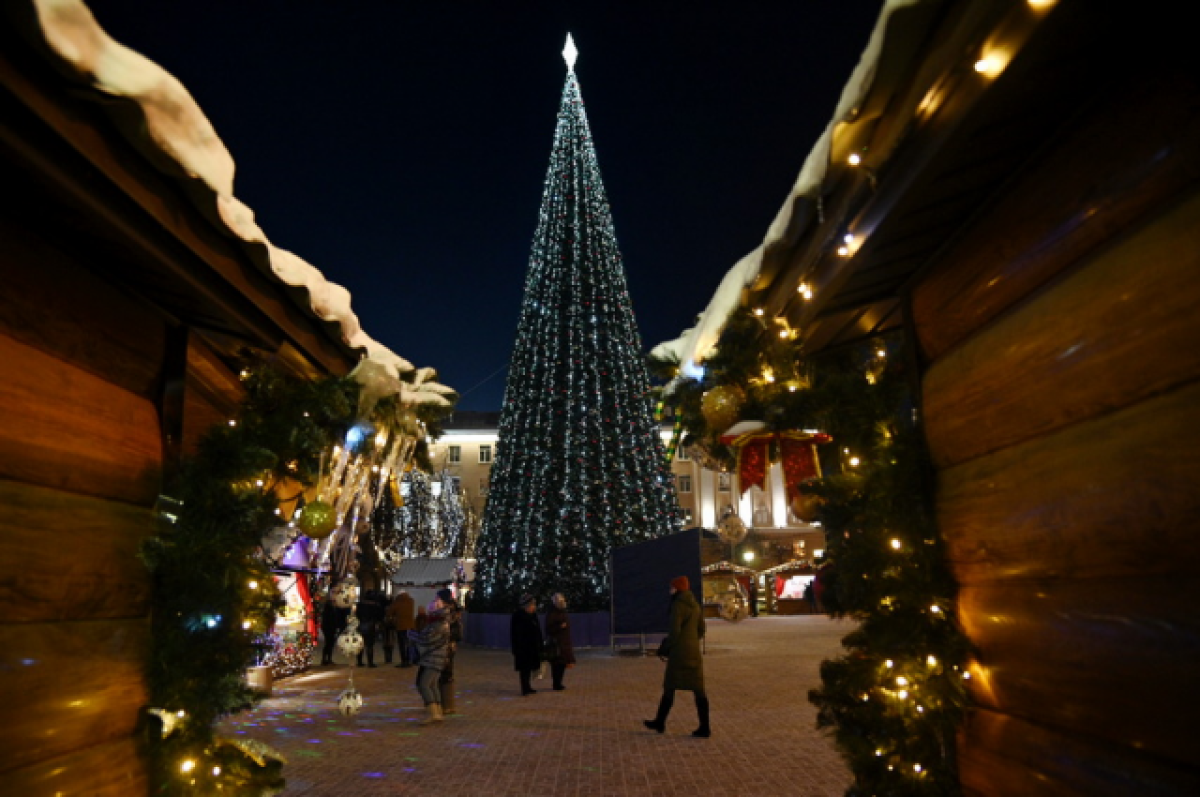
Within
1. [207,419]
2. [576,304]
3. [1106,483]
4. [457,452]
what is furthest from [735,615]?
[457,452]

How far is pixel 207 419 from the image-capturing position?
5609mm

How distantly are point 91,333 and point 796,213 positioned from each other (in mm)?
3423

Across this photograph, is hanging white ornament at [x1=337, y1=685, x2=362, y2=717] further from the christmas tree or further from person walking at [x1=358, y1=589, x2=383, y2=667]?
the christmas tree

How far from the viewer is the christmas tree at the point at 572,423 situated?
22.3m

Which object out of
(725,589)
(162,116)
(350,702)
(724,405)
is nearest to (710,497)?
(725,589)

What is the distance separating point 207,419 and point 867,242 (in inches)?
177

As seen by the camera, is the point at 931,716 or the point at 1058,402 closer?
the point at 1058,402

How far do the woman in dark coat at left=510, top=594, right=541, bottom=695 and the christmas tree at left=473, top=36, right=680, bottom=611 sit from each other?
329 inches

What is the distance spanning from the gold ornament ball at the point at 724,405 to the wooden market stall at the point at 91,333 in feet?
8.35

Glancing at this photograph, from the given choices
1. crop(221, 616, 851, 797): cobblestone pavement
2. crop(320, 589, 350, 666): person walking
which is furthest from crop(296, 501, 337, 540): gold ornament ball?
crop(320, 589, 350, 666): person walking

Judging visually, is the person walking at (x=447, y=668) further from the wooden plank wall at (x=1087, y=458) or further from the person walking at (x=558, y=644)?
the wooden plank wall at (x=1087, y=458)

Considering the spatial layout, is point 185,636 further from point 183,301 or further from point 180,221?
point 180,221

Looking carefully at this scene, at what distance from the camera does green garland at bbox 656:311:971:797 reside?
3908 millimetres

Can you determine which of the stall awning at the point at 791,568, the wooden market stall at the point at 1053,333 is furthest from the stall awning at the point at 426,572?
the wooden market stall at the point at 1053,333
